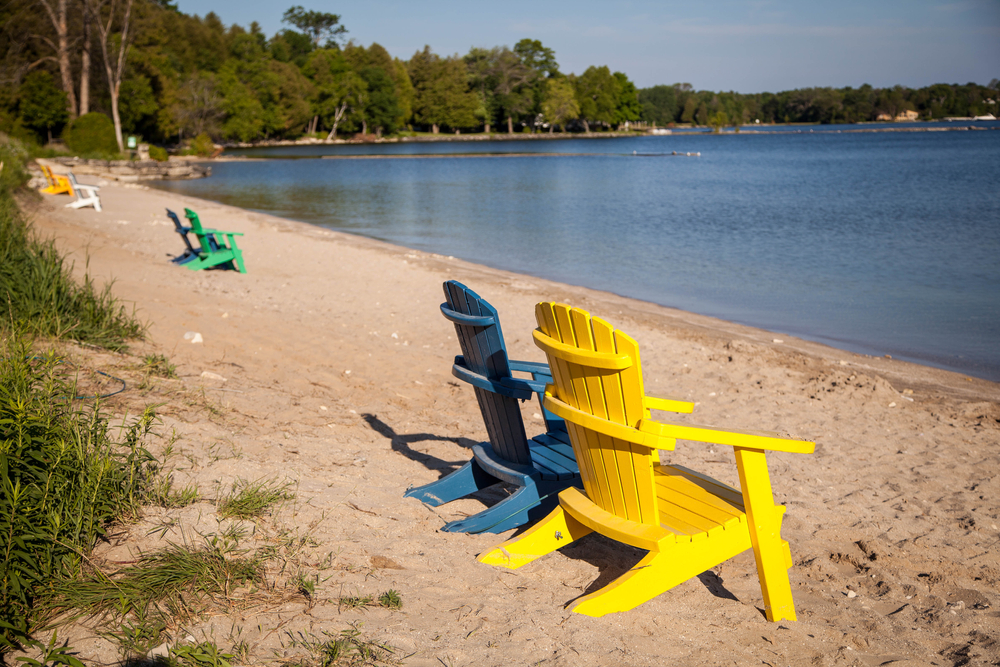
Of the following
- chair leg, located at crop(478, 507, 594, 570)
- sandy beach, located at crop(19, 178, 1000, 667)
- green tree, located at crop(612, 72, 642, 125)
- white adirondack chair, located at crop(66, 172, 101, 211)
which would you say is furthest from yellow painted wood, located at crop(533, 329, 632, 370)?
green tree, located at crop(612, 72, 642, 125)

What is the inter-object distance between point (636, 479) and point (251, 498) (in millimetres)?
1767

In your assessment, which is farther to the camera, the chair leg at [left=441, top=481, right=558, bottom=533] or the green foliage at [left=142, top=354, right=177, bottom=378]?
the green foliage at [left=142, top=354, right=177, bottom=378]

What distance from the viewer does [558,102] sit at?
9969 cm

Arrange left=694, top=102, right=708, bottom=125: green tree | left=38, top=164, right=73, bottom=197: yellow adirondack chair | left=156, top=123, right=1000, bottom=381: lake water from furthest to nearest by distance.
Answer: left=694, top=102, right=708, bottom=125: green tree
left=38, top=164, right=73, bottom=197: yellow adirondack chair
left=156, top=123, right=1000, bottom=381: lake water

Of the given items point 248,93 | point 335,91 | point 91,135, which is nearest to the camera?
point 91,135

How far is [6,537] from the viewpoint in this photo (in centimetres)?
233

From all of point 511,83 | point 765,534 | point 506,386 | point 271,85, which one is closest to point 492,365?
point 506,386

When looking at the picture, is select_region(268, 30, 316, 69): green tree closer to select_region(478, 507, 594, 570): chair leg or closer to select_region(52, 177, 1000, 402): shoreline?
select_region(52, 177, 1000, 402): shoreline

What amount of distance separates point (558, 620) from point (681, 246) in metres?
15.4

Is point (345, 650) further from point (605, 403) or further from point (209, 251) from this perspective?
point (209, 251)

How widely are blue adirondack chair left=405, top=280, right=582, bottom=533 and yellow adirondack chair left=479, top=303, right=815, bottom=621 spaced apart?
1.16 feet

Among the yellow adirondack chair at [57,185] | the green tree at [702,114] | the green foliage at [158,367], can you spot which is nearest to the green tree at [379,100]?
the yellow adirondack chair at [57,185]

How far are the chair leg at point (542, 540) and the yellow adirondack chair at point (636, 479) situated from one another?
18 cm

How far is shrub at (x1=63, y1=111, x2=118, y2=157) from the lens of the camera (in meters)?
38.3
